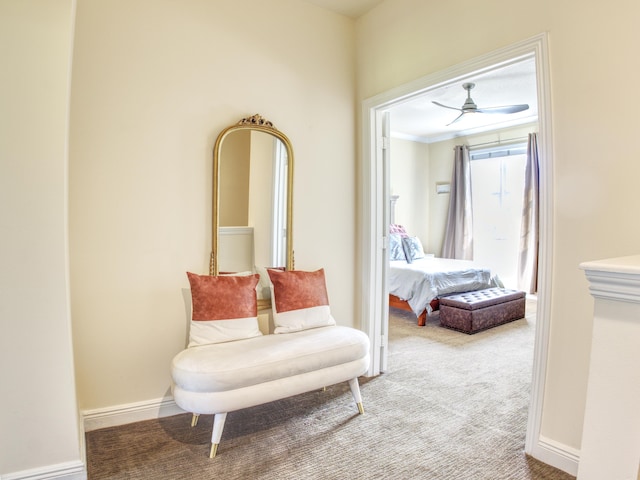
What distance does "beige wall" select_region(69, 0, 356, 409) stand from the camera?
225 cm

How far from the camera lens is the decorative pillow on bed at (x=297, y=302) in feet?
8.61

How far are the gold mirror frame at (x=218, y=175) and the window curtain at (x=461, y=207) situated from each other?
4.78 meters

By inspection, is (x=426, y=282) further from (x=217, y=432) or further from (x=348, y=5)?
(x=217, y=432)

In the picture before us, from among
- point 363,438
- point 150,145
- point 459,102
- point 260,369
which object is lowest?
point 363,438

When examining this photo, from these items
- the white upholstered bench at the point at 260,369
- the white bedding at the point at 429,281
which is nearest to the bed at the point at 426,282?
the white bedding at the point at 429,281

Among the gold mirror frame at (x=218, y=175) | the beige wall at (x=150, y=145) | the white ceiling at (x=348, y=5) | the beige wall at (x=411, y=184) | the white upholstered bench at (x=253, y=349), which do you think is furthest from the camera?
the beige wall at (x=411, y=184)

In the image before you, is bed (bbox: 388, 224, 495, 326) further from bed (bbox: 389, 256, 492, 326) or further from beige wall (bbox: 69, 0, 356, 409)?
beige wall (bbox: 69, 0, 356, 409)

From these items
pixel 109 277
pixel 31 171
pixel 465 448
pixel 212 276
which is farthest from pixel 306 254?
pixel 31 171

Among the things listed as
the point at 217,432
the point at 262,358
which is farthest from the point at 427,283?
the point at 217,432

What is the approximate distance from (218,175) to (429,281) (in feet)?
9.75

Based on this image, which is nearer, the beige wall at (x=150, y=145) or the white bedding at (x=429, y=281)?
the beige wall at (x=150, y=145)

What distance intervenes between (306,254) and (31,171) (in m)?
1.79

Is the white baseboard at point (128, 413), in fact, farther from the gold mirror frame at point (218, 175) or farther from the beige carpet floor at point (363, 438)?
the gold mirror frame at point (218, 175)

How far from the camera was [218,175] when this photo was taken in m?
2.59
